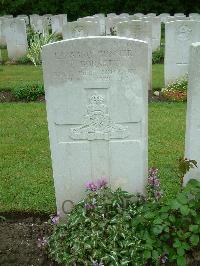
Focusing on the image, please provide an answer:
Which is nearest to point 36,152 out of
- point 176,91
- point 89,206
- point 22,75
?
point 89,206

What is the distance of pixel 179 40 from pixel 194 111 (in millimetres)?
5818

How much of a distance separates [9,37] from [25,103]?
21.5 ft

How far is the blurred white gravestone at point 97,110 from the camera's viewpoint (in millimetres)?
3785

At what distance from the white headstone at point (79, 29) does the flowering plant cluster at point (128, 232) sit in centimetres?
746

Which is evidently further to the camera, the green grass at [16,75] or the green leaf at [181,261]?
the green grass at [16,75]

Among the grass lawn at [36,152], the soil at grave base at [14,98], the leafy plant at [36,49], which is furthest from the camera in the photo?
the leafy plant at [36,49]

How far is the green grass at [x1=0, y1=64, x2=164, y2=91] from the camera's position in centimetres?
1055

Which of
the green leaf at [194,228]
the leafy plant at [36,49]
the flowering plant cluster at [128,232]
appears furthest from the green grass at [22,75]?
the green leaf at [194,228]

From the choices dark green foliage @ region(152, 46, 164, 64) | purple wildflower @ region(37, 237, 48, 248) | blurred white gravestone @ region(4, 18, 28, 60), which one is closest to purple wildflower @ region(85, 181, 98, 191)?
purple wildflower @ region(37, 237, 48, 248)

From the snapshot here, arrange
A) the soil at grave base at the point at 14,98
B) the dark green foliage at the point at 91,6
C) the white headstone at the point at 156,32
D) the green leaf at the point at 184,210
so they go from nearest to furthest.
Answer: the green leaf at the point at 184,210 → the soil at grave base at the point at 14,98 → the white headstone at the point at 156,32 → the dark green foliage at the point at 91,6

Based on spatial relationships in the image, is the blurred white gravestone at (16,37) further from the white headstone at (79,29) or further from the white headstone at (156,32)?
the white headstone at (156,32)

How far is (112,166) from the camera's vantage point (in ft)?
14.0

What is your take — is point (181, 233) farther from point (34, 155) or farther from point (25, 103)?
point (25, 103)

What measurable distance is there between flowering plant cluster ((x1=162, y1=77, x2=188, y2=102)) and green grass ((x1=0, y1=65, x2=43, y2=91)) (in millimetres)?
3711
